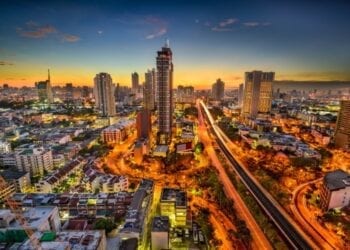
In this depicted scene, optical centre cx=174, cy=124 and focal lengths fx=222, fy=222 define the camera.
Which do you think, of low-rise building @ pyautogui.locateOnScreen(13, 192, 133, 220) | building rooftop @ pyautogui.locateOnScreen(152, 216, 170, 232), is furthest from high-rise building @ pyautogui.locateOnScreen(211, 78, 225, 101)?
building rooftop @ pyautogui.locateOnScreen(152, 216, 170, 232)

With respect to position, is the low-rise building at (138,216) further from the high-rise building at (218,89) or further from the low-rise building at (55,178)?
the high-rise building at (218,89)

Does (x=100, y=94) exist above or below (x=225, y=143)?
above

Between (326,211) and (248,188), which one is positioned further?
(248,188)

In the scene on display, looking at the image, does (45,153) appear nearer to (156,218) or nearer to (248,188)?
(156,218)

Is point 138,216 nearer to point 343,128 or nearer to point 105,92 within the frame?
point 343,128

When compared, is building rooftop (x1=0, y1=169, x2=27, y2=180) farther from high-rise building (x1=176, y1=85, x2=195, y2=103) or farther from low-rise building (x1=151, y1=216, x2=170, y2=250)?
high-rise building (x1=176, y1=85, x2=195, y2=103)

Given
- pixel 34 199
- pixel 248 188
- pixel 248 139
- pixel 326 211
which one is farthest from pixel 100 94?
pixel 326 211
